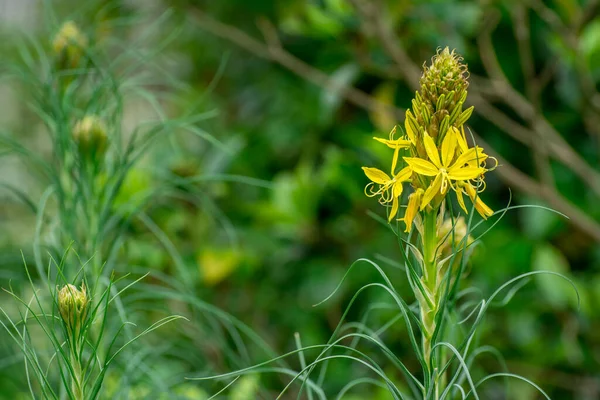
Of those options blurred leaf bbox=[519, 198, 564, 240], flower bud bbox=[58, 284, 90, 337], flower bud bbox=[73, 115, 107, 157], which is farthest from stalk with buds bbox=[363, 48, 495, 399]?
blurred leaf bbox=[519, 198, 564, 240]

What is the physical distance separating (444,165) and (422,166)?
0.01 metres

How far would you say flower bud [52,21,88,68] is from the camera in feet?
2.70

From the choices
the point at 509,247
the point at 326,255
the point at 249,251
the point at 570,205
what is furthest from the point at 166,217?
the point at 570,205

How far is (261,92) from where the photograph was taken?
189cm

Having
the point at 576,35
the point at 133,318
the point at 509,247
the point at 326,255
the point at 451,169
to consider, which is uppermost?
the point at 451,169

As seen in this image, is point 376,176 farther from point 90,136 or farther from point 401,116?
point 401,116

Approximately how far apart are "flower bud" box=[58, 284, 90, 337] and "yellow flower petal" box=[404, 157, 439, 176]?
9.5 inches

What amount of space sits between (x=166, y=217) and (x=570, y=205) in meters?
0.77

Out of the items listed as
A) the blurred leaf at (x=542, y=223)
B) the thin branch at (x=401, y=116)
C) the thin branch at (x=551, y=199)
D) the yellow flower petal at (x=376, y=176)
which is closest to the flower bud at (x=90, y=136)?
the yellow flower petal at (x=376, y=176)

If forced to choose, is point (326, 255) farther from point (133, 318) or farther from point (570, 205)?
point (133, 318)

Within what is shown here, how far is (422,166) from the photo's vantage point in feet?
1.48

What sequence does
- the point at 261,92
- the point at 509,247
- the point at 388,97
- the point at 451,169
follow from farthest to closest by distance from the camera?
the point at 261,92
the point at 388,97
the point at 509,247
the point at 451,169

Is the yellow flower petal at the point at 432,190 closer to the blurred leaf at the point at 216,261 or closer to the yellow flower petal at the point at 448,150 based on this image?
the yellow flower petal at the point at 448,150

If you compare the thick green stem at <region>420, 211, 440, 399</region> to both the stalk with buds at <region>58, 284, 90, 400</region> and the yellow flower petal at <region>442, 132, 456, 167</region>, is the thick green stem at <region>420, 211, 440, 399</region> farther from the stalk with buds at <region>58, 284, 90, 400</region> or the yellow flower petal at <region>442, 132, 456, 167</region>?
the stalk with buds at <region>58, 284, 90, 400</region>
